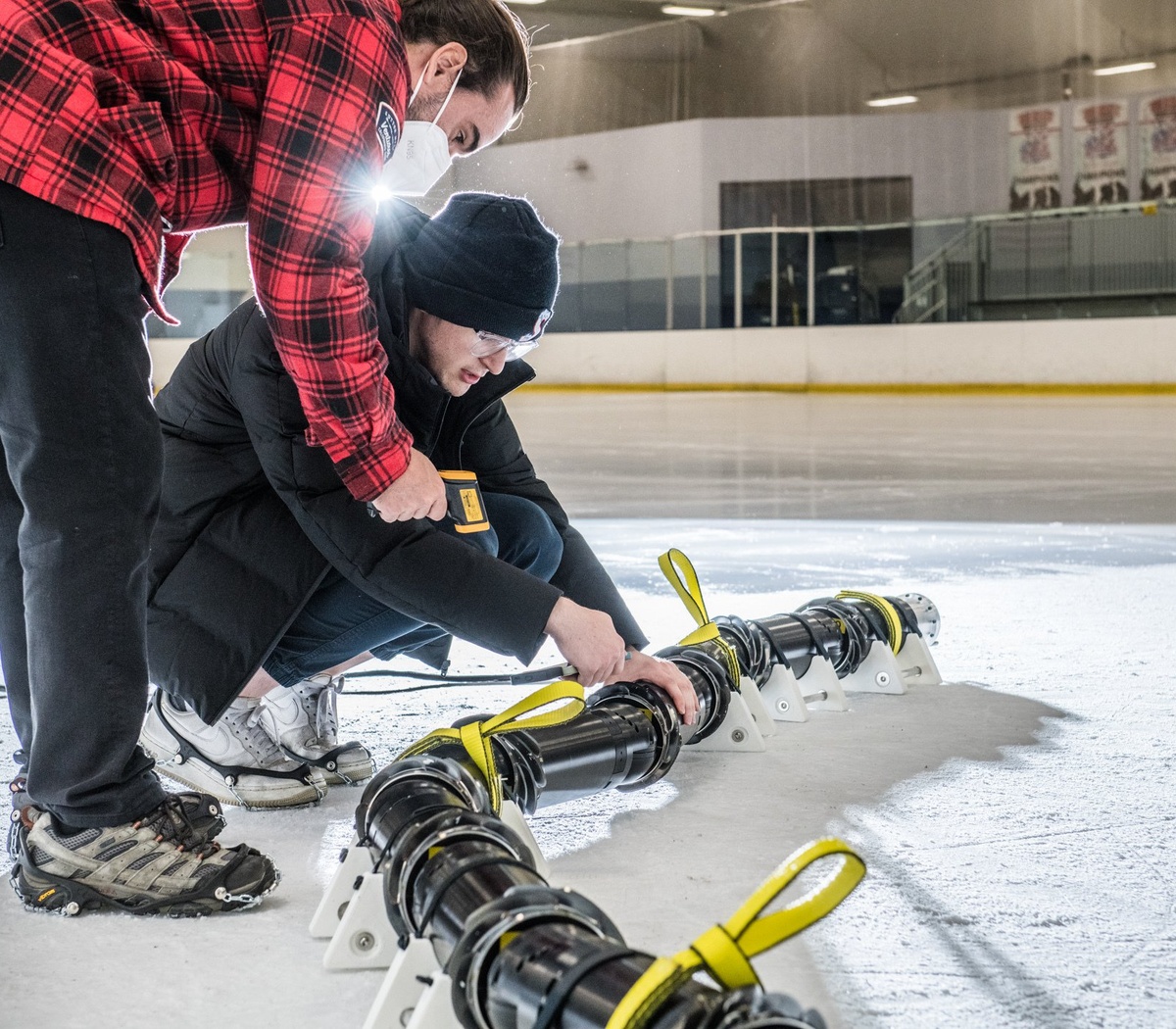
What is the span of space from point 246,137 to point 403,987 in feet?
2.52

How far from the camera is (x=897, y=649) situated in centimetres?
215

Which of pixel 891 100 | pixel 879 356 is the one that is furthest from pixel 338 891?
pixel 891 100

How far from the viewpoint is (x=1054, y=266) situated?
13.8m

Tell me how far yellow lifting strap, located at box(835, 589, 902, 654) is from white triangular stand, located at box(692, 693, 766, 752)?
44 centimetres

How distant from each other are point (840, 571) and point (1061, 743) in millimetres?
1379

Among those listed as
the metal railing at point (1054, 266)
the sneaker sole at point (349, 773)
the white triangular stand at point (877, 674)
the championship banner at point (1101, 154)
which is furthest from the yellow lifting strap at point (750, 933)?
the championship banner at point (1101, 154)

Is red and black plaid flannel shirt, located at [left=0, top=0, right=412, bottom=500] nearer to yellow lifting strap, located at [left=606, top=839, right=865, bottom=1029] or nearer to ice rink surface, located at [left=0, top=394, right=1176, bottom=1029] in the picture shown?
ice rink surface, located at [left=0, top=394, right=1176, bottom=1029]

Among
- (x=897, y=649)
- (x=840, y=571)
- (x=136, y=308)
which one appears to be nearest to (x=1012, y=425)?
(x=840, y=571)

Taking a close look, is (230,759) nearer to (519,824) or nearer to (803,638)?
(519,824)

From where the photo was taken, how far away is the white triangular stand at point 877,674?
2084 millimetres

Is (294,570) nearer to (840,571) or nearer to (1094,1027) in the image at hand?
(1094,1027)

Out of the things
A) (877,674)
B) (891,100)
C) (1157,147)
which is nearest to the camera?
(877,674)

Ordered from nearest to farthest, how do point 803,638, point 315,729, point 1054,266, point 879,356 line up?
point 315,729
point 803,638
point 1054,266
point 879,356

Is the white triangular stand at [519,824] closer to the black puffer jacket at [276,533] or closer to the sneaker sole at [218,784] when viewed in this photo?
the black puffer jacket at [276,533]
